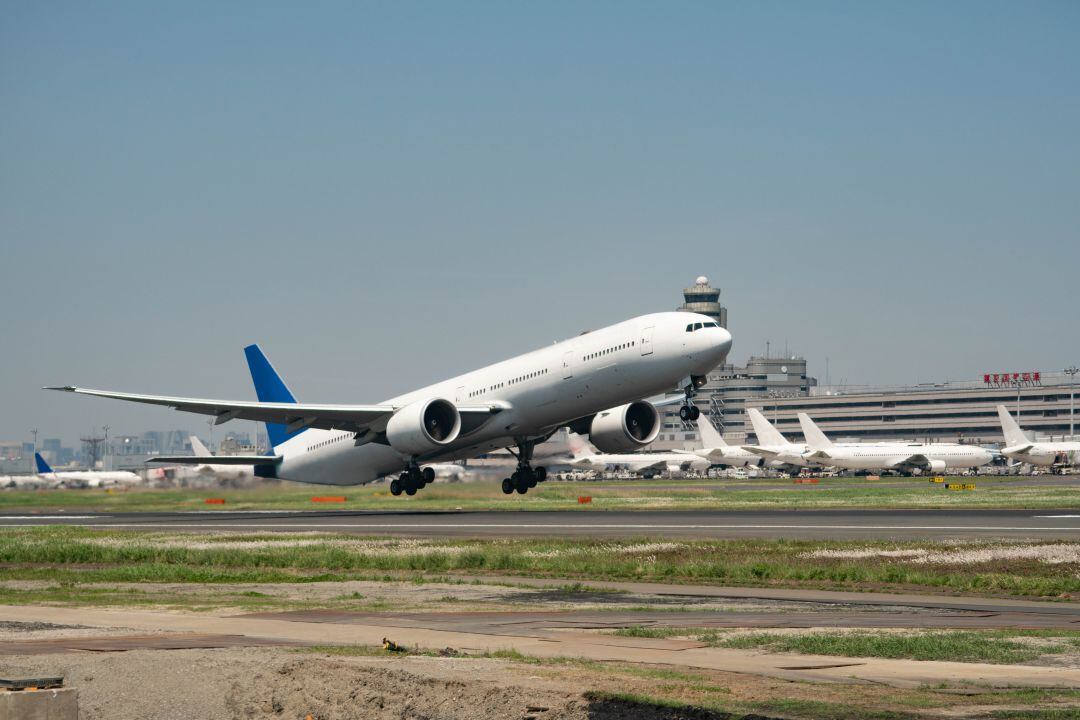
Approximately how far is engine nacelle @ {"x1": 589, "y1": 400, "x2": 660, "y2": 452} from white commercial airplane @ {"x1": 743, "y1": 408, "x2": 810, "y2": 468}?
3144 inches

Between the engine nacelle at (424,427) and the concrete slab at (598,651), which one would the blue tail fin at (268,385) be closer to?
the engine nacelle at (424,427)

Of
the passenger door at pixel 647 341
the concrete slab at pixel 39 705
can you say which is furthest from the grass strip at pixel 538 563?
the concrete slab at pixel 39 705

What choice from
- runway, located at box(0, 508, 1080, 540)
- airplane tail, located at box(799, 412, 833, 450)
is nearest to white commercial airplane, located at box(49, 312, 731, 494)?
runway, located at box(0, 508, 1080, 540)

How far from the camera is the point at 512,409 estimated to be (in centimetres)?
5731

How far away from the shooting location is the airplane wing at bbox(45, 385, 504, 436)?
57375mm

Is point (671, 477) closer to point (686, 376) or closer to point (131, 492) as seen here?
point (131, 492)

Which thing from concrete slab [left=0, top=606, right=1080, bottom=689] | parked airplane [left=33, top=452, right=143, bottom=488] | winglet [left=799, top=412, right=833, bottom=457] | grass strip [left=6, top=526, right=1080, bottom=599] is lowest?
grass strip [left=6, top=526, right=1080, bottom=599]

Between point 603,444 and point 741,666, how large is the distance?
4632cm

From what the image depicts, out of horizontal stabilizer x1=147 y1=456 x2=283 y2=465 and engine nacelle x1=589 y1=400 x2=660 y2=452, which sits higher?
engine nacelle x1=589 y1=400 x2=660 y2=452

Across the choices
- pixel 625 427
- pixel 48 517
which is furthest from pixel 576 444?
pixel 48 517

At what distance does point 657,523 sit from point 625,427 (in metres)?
13.4

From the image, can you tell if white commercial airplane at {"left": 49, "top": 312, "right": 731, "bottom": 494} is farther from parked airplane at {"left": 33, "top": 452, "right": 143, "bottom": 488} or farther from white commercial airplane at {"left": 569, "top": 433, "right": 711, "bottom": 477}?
white commercial airplane at {"left": 569, "top": 433, "right": 711, "bottom": 477}

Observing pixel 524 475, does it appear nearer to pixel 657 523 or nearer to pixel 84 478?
pixel 657 523

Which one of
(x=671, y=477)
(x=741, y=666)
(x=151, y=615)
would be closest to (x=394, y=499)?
(x=151, y=615)
